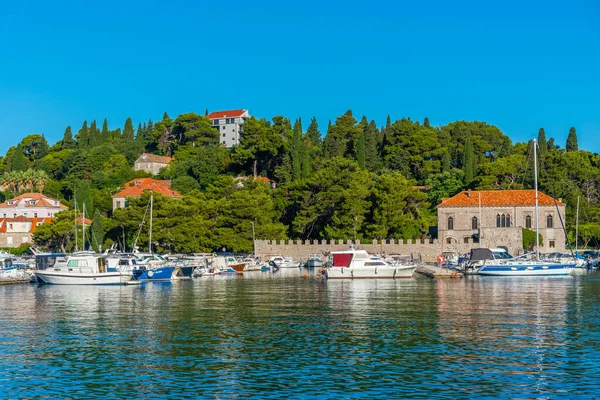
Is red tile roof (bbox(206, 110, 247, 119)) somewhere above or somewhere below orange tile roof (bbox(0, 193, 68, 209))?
above

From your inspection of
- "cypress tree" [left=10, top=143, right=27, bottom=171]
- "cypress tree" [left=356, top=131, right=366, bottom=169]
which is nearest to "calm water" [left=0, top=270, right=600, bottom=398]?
"cypress tree" [left=356, top=131, right=366, bottom=169]

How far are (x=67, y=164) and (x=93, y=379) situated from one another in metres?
116

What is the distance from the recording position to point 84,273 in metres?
53.5

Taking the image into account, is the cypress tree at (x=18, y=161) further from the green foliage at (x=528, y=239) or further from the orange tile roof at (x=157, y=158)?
the green foliage at (x=528, y=239)

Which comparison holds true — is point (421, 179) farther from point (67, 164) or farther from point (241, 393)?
point (241, 393)

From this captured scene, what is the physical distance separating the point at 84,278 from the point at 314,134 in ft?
293

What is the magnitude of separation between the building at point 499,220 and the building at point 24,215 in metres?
50.6

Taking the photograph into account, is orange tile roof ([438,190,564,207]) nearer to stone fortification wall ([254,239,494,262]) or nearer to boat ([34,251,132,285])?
stone fortification wall ([254,239,494,262])

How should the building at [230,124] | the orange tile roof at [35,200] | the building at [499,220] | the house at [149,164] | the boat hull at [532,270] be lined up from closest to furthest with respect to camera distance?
1. the boat hull at [532,270]
2. the building at [499,220]
3. the orange tile roof at [35,200]
4. the house at [149,164]
5. the building at [230,124]

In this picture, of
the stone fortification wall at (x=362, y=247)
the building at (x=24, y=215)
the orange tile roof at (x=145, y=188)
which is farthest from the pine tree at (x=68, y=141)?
→ the stone fortification wall at (x=362, y=247)

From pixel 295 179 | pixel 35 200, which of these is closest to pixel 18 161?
pixel 35 200

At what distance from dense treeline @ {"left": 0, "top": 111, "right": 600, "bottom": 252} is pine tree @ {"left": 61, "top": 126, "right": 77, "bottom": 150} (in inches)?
72.5

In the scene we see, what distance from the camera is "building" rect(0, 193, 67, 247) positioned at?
109 meters

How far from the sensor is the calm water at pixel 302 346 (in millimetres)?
A: 20203
